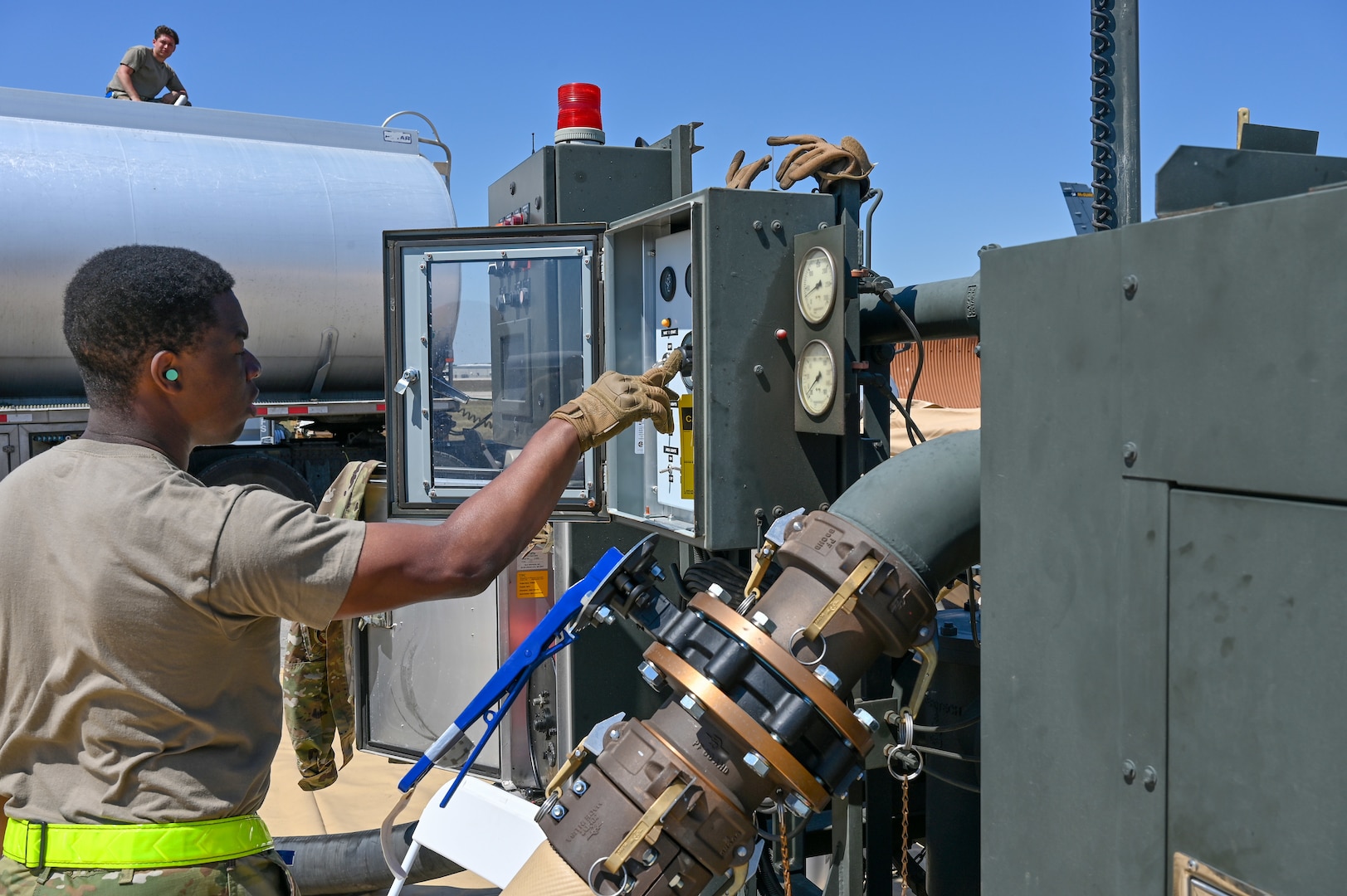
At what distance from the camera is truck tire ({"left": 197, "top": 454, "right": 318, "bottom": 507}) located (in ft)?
27.8

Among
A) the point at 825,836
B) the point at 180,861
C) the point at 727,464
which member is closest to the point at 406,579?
the point at 180,861

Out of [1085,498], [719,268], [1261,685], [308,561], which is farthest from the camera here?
[719,268]

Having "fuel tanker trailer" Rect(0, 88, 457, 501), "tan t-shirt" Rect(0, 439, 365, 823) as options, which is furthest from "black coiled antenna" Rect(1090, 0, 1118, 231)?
"fuel tanker trailer" Rect(0, 88, 457, 501)

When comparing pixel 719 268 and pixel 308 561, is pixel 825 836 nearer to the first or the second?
pixel 719 268

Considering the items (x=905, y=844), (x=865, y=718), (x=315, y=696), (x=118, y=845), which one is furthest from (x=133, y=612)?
(x=315, y=696)

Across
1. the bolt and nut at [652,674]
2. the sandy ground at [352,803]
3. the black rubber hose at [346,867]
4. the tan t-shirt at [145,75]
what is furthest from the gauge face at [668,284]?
the tan t-shirt at [145,75]

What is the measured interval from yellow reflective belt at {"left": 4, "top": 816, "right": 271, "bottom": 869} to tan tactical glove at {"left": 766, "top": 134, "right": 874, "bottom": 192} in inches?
85.7

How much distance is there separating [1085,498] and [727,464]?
1.66 m

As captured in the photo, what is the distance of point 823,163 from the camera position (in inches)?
120

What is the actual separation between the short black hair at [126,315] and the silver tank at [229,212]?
203 inches

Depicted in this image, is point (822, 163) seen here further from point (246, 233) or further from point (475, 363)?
point (246, 233)

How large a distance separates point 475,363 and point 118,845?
2.73 metres

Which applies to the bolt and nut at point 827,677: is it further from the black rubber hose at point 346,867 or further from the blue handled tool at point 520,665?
the black rubber hose at point 346,867

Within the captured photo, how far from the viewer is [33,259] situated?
7.11 meters
